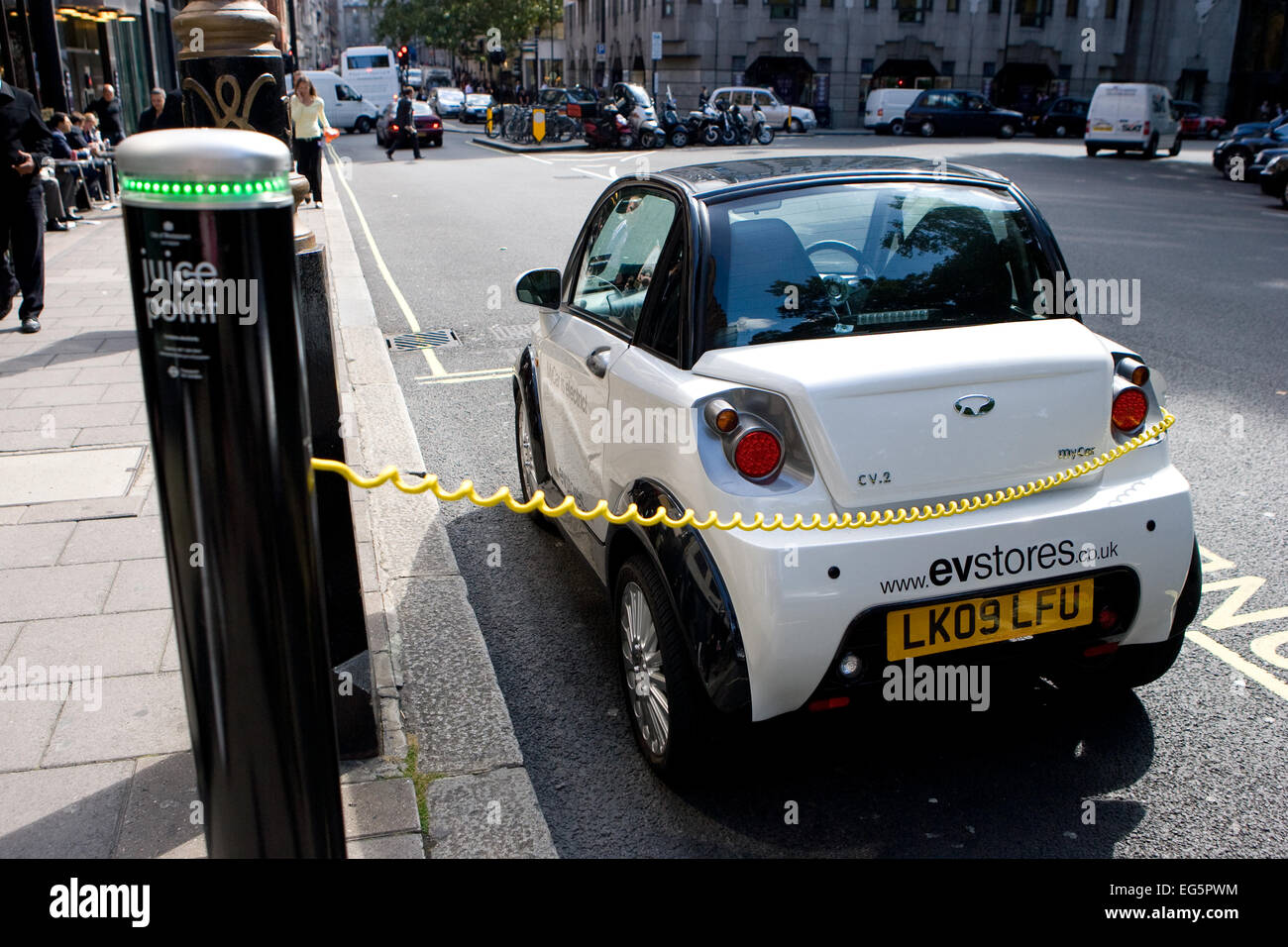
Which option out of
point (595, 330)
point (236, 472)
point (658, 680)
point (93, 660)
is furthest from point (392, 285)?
point (236, 472)

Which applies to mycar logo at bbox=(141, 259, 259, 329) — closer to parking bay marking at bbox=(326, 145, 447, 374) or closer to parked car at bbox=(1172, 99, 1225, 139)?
parking bay marking at bbox=(326, 145, 447, 374)

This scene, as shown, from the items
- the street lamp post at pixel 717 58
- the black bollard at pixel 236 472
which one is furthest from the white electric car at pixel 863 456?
the street lamp post at pixel 717 58

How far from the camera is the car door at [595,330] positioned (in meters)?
3.61

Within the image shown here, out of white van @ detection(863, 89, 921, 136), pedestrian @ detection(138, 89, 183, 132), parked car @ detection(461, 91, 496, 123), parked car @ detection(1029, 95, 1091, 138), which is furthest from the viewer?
parked car @ detection(461, 91, 496, 123)

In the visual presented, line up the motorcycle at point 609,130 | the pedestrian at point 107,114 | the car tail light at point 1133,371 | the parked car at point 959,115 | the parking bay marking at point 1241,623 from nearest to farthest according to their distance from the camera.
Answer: the car tail light at point 1133,371
the parking bay marking at point 1241,623
the pedestrian at point 107,114
the motorcycle at point 609,130
the parked car at point 959,115

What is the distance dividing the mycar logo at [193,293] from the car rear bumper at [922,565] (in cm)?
143

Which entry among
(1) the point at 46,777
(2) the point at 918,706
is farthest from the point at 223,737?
(2) the point at 918,706

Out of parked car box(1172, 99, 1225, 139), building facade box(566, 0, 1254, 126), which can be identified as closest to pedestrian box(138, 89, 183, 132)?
building facade box(566, 0, 1254, 126)

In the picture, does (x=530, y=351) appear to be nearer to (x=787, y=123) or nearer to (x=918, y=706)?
(x=918, y=706)

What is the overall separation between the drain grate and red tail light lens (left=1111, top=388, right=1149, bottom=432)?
261 inches

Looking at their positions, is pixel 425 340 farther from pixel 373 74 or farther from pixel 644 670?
pixel 373 74

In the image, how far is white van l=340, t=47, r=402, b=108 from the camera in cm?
5281

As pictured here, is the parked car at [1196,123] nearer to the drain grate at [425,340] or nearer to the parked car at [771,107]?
the parked car at [771,107]
